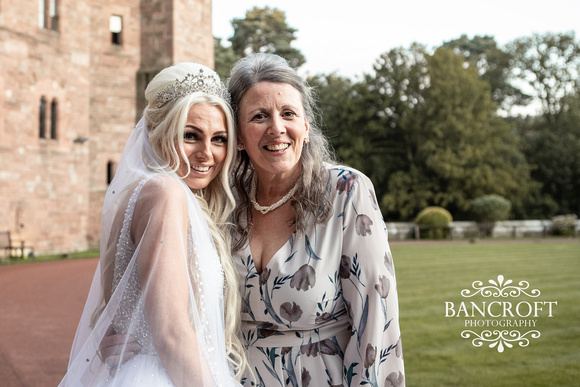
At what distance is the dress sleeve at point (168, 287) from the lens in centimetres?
208

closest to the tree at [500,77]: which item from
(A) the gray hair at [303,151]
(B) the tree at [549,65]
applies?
(B) the tree at [549,65]

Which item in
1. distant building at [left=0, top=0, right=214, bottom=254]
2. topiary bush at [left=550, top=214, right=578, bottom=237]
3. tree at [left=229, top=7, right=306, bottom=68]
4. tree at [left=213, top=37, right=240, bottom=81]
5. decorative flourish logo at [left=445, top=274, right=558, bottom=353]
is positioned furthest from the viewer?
tree at [left=229, top=7, right=306, bottom=68]

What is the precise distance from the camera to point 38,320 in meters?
8.38

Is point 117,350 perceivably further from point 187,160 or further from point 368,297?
point 368,297

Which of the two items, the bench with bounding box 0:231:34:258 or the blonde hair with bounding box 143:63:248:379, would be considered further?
the bench with bounding box 0:231:34:258

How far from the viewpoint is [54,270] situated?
A: 1388 cm

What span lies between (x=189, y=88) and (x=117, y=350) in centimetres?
109

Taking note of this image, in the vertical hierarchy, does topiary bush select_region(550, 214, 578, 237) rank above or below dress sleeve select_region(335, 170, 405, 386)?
below

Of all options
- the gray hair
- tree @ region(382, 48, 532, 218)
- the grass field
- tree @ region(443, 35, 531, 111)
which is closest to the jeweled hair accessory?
the gray hair

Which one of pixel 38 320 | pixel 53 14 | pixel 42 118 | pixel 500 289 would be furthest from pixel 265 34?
pixel 38 320

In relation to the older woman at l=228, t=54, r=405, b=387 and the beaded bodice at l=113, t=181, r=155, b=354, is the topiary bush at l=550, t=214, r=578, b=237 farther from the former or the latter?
the beaded bodice at l=113, t=181, r=155, b=354

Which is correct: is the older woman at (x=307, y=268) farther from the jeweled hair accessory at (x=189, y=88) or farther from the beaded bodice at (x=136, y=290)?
the beaded bodice at (x=136, y=290)

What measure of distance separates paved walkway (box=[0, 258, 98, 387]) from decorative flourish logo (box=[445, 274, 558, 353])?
4.72 metres

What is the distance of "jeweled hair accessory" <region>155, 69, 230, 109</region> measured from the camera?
250 cm
